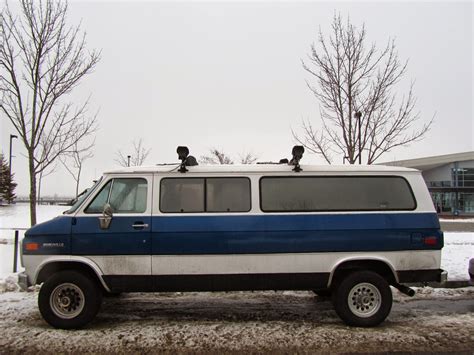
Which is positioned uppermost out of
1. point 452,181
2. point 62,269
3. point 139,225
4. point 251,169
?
point 452,181

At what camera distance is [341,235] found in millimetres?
5832

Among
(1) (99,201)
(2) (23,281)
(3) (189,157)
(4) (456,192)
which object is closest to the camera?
(2) (23,281)

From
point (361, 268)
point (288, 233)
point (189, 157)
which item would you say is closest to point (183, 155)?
point (189, 157)

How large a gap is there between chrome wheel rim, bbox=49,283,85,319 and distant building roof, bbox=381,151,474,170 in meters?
47.4

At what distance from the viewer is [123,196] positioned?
5902mm

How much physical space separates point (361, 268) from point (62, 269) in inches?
172

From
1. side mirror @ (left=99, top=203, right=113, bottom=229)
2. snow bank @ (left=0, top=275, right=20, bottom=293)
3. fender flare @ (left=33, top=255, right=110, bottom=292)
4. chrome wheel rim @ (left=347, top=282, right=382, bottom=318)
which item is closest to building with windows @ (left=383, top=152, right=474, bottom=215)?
chrome wheel rim @ (left=347, top=282, right=382, bottom=318)

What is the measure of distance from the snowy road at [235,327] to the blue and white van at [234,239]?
1.37ft

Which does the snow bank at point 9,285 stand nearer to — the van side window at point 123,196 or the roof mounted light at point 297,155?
the van side window at point 123,196

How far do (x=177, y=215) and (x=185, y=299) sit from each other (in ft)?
7.49

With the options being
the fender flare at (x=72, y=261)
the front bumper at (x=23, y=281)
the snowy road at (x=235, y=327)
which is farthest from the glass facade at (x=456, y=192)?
the front bumper at (x=23, y=281)

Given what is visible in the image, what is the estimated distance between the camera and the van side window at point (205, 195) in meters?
5.88

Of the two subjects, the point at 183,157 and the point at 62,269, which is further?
the point at 183,157

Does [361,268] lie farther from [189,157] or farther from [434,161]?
[434,161]
